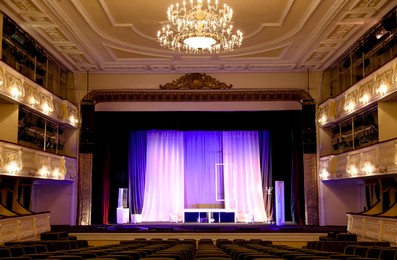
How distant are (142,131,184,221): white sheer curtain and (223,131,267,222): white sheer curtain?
196 centimetres

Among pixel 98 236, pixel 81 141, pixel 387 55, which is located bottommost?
pixel 98 236

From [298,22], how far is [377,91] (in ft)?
9.42

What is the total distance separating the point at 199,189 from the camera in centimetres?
2180

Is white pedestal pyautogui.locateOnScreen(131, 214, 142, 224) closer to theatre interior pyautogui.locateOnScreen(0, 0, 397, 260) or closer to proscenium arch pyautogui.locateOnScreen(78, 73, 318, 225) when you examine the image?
theatre interior pyautogui.locateOnScreen(0, 0, 397, 260)

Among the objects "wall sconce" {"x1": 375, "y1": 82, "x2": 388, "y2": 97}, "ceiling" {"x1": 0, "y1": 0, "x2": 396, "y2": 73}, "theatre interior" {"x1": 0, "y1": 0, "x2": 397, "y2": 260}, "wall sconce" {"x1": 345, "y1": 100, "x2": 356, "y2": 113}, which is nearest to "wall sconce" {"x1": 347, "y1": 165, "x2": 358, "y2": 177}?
"theatre interior" {"x1": 0, "y1": 0, "x2": 397, "y2": 260}

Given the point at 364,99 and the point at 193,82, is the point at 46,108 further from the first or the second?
the point at 364,99

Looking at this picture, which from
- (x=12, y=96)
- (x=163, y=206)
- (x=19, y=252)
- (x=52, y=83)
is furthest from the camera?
(x=163, y=206)

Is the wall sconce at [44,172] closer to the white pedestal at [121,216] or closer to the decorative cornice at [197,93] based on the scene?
the decorative cornice at [197,93]

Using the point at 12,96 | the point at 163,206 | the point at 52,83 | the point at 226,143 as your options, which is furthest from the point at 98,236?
the point at 226,143

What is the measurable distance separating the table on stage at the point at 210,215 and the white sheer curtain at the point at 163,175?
654 mm

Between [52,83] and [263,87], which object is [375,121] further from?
[52,83]

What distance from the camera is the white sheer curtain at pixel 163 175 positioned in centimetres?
2147

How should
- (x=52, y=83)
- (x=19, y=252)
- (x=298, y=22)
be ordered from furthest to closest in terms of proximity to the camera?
(x=52, y=83) < (x=298, y=22) < (x=19, y=252)

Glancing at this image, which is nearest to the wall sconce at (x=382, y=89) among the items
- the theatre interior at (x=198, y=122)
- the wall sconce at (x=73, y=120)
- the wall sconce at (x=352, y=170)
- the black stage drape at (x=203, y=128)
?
the theatre interior at (x=198, y=122)
